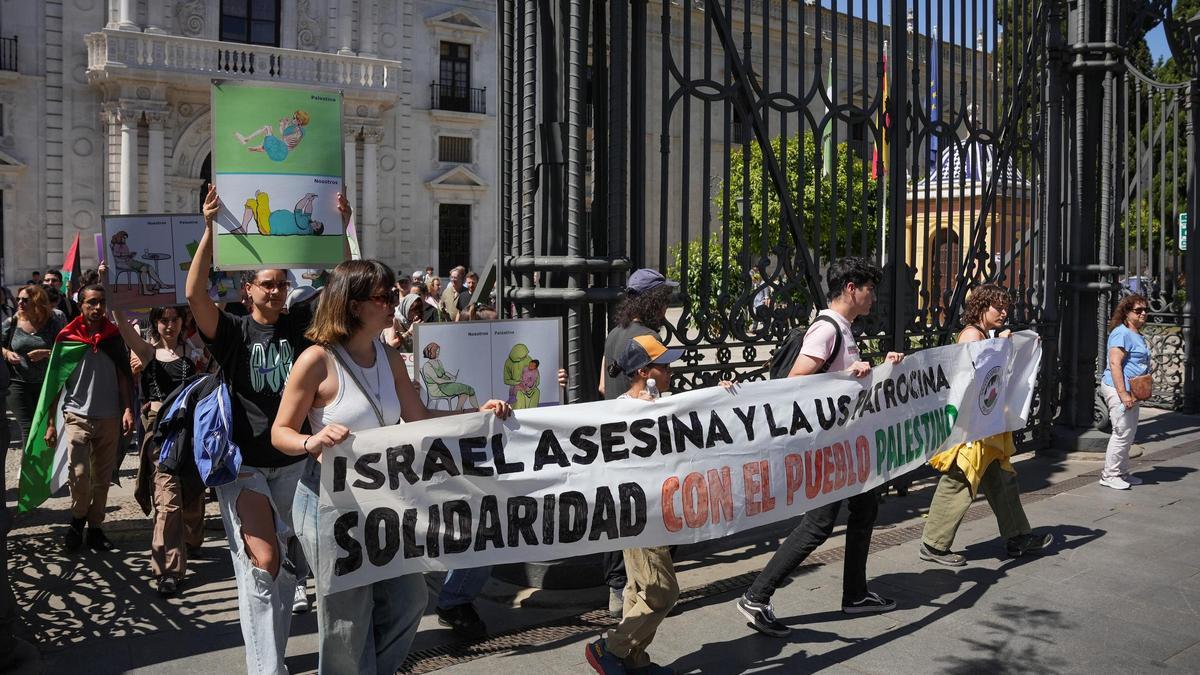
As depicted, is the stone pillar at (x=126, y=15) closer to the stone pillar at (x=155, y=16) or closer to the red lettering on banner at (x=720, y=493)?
the stone pillar at (x=155, y=16)

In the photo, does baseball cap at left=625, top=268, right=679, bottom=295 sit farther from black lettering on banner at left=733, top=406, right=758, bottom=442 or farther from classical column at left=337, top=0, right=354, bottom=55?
classical column at left=337, top=0, right=354, bottom=55

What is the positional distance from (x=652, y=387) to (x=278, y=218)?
189 cm

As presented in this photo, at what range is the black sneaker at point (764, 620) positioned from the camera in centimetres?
499

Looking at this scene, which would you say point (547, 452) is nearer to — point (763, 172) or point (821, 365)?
point (821, 365)

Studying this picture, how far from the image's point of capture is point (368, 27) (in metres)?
30.7

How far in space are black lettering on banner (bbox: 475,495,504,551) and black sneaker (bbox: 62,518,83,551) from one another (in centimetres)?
382

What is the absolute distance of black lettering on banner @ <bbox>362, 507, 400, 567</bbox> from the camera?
368cm

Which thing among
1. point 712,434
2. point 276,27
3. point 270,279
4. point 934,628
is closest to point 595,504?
point 712,434

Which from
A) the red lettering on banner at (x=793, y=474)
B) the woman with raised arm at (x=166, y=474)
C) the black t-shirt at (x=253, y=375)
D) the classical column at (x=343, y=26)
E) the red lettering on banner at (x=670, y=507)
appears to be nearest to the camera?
the black t-shirt at (x=253, y=375)

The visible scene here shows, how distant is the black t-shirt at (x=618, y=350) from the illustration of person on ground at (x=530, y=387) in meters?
0.36

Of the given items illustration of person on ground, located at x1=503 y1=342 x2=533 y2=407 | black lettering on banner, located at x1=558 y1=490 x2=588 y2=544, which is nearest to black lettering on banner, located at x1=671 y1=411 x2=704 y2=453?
black lettering on banner, located at x1=558 y1=490 x2=588 y2=544

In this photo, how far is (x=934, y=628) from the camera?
16.9ft

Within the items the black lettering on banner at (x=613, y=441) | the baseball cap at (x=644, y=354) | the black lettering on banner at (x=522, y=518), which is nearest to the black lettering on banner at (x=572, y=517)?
the black lettering on banner at (x=522, y=518)

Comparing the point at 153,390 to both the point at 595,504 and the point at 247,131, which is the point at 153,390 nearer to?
the point at 247,131
